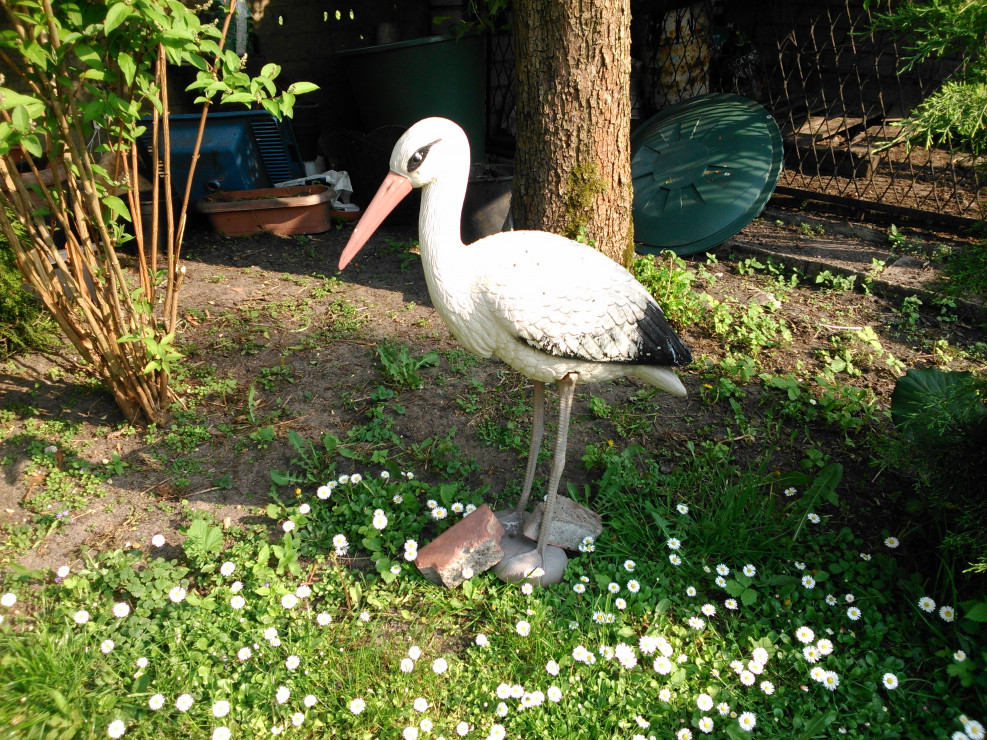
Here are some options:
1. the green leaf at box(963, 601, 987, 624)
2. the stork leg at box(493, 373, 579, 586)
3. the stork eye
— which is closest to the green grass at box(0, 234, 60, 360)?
the stork eye

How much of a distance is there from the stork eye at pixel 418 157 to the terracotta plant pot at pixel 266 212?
348 cm

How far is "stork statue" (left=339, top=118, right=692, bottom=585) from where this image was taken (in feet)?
6.46

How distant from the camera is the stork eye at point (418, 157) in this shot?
1928mm

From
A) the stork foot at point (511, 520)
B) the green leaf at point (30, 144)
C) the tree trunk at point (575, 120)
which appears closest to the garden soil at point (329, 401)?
the stork foot at point (511, 520)

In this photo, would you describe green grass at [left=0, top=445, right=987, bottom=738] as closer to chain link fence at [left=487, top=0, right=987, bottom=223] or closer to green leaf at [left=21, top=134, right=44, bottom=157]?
green leaf at [left=21, top=134, right=44, bottom=157]

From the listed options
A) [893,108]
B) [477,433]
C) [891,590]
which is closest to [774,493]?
[891,590]

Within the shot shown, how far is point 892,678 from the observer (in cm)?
198

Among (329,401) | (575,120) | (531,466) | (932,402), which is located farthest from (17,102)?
(932,402)

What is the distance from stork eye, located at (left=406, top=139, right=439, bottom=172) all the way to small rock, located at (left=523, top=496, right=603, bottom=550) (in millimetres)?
1380

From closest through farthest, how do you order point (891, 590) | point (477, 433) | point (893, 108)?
point (891, 590) < point (477, 433) < point (893, 108)

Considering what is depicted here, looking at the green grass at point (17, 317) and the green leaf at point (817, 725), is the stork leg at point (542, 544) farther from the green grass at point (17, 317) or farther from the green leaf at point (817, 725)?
the green grass at point (17, 317)

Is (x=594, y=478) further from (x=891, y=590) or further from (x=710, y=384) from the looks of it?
(x=891, y=590)

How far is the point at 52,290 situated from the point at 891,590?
11.9 feet

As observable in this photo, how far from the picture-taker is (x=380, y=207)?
2.04 meters
